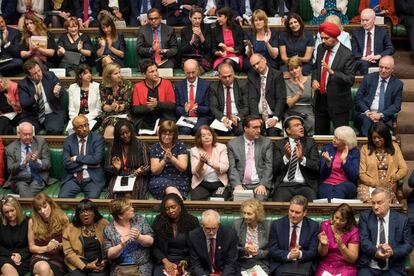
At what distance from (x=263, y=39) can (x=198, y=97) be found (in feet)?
3.81

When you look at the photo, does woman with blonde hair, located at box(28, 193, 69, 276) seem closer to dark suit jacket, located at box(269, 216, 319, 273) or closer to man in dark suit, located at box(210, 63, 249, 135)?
dark suit jacket, located at box(269, 216, 319, 273)

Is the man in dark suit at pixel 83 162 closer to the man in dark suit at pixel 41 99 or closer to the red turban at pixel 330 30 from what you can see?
the man in dark suit at pixel 41 99

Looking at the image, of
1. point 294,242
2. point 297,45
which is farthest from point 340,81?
point 294,242

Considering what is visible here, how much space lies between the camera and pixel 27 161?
898 centimetres

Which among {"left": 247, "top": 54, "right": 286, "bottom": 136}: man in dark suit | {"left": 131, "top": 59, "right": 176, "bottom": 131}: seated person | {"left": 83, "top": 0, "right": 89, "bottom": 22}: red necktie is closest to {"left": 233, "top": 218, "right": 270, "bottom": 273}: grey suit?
{"left": 247, "top": 54, "right": 286, "bottom": 136}: man in dark suit

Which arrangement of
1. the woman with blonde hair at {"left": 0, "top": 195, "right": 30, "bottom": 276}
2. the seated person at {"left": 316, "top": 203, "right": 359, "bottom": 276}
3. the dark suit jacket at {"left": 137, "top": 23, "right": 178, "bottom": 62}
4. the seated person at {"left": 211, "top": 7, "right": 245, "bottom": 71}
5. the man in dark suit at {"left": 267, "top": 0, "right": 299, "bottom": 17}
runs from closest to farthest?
the seated person at {"left": 316, "top": 203, "right": 359, "bottom": 276} < the woman with blonde hair at {"left": 0, "top": 195, "right": 30, "bottom": 276} < the seated person at {"left": 211, "top": 7, "right": 245, "bottom": 71} < the dark suit jacket at {"left": 137, "top": 23, "right": 178, "bottom": 62} < the man in dark suit at {"left": 267, "top": 0, "right": 299, "bottom": 17}

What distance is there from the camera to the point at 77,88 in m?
9.80

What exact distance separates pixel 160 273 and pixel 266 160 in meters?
1.49

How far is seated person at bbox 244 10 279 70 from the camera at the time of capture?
10227 millimetres

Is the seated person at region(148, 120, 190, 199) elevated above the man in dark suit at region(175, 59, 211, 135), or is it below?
below

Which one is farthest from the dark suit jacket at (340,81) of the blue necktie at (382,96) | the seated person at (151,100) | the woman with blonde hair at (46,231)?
the woman with blonde hair at (46,231)

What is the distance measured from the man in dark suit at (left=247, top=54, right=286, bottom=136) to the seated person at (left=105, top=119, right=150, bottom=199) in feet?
4.31

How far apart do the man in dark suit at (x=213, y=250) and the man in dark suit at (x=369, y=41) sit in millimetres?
3160

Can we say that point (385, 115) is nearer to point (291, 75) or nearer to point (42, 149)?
point (291, 75)
